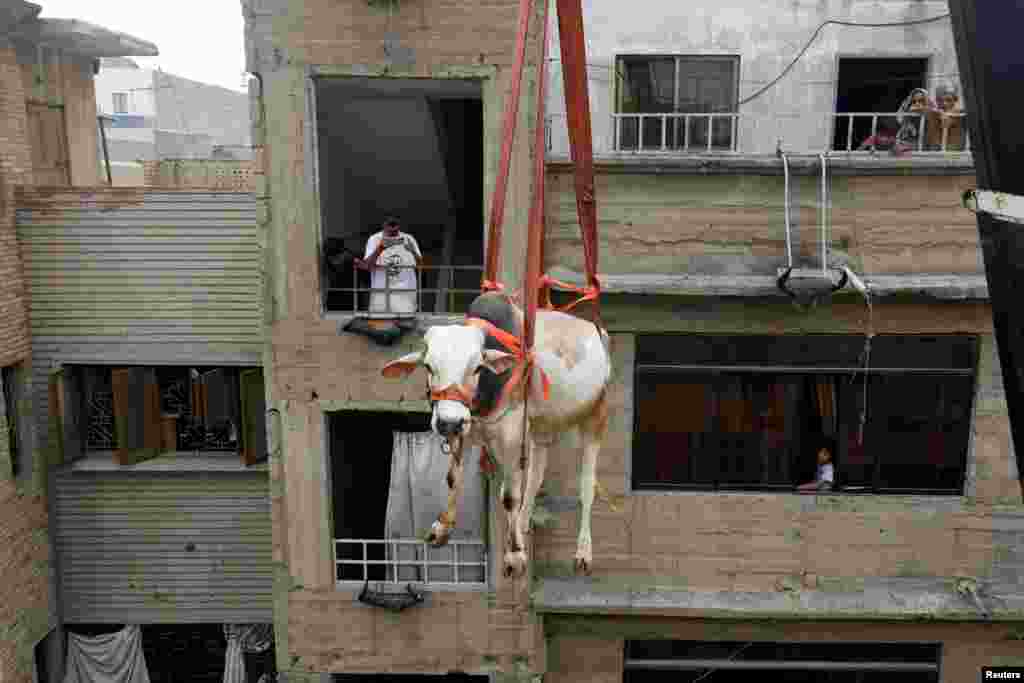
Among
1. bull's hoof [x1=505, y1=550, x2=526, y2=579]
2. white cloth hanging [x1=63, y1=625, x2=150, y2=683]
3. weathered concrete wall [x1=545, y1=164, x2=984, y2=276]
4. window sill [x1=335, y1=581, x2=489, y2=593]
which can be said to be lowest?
white cloth hanging [x1=63, y1=625, x2=150, y2=683]

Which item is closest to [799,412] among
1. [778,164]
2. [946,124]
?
[778,164]

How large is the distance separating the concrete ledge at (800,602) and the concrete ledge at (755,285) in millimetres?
4517

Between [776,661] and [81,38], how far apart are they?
17.2 metres

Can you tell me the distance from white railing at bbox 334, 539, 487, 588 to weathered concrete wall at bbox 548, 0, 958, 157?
7.61 meters

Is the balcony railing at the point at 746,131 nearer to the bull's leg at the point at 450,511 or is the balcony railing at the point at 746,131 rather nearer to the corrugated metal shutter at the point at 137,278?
the corrugated metal shutter at the point at 137,278

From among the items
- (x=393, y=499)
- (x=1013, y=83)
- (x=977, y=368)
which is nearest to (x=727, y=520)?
(x=977, y=368)

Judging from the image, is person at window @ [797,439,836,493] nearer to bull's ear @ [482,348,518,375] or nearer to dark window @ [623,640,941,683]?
dark window @ [623,640,941,683]

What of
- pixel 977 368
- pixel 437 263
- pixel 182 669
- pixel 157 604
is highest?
pixel 437 263

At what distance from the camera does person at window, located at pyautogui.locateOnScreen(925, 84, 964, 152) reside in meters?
11.9

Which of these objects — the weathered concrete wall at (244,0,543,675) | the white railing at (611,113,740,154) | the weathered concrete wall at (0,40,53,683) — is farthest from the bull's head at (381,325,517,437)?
the weathered concrete wall at (0,40,53,683)

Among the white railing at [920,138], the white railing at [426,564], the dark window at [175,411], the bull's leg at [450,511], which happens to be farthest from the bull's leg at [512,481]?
the dark window at [175,411]

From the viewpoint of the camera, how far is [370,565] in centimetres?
1310

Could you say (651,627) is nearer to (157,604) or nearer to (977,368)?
(977,368)

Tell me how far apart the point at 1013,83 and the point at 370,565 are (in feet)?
38.0
